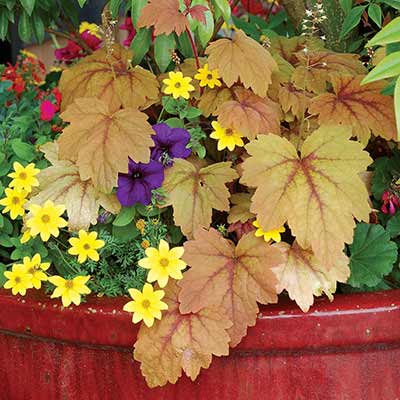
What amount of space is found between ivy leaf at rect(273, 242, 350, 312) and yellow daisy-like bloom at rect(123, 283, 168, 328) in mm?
202

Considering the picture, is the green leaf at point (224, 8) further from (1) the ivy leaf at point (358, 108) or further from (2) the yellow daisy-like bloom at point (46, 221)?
(2) the yellow daisy-like bloom at point (46, 221)

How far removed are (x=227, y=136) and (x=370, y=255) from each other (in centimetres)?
35

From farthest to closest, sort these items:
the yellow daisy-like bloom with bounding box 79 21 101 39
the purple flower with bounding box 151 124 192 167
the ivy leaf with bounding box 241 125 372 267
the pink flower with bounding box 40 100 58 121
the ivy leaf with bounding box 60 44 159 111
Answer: the yellow daisy-like bloom with bounding box 79 21 101 39 < the pink flower with bounding box 40 100 58 121 < the ivy leaf with bounding box 60 44 159 111 < the purple flower with bounding box 151 124 192 167 < the ivy leaf with bounding box 241 125 372 267

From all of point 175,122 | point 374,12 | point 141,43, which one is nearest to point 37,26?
point 141,43

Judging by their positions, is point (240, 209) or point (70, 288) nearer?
point (70, 288)

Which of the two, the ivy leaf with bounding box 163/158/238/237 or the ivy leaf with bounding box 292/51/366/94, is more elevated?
the ivy leaf with bounding box 292/51/366/94

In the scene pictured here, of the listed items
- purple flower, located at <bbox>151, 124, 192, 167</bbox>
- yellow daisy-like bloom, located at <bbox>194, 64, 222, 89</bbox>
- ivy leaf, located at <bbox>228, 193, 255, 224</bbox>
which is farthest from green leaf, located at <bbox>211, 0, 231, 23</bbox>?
ivy leaf, located at <bbox>228, 193, 255, 224</bbox>

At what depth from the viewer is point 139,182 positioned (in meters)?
1.52

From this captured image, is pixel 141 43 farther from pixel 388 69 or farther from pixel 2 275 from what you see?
pixel 388 69

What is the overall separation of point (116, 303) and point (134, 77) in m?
0.53

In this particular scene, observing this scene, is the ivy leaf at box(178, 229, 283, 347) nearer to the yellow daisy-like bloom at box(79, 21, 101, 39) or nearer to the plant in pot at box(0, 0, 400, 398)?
the plant in pot at box(0, 0, 400, 398)

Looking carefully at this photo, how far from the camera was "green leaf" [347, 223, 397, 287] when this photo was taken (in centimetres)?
147

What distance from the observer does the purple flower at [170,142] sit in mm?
1565

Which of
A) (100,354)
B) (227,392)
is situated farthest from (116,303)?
(227,392)
